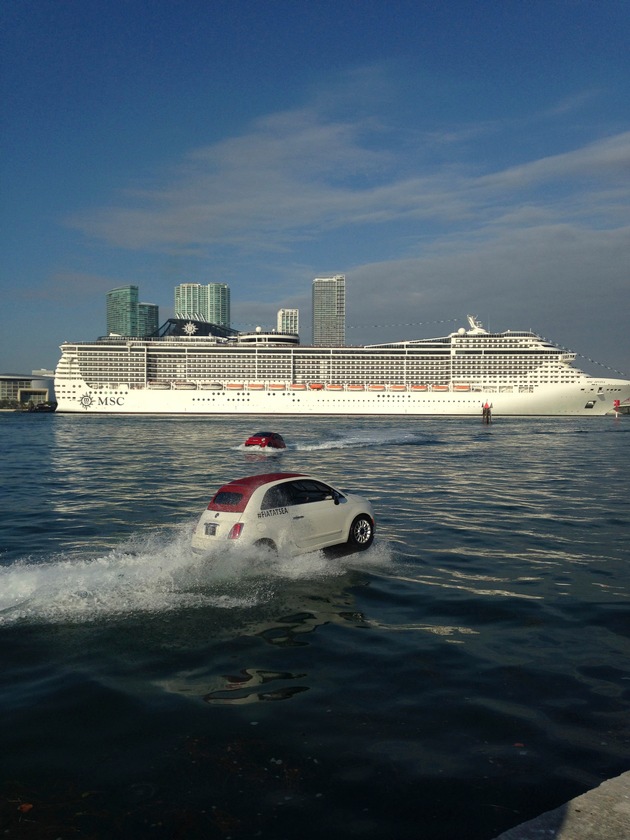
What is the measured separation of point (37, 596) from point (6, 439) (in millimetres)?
45947

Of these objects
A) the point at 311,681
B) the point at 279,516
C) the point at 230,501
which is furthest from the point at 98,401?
the point at 311,681

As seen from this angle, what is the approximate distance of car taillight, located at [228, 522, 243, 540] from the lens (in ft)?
→ 34.9

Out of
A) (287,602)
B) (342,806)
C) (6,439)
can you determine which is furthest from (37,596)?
(6,439)

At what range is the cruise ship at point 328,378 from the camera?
101m

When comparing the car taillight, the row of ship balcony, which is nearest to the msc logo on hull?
the row of ship balcony

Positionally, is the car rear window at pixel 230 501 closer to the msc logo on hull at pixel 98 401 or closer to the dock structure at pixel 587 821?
the dock structure at pixel 587 821

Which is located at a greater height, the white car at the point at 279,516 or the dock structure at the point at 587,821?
the white car at the point at 279,516

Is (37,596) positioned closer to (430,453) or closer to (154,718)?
(154,718)

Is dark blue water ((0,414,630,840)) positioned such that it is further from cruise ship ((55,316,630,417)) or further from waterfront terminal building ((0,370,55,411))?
waterfront terminal building ((0,370,55,411))

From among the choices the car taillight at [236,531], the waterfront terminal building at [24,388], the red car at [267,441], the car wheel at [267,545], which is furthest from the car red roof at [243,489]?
the waterfront terminal building at [24,388]

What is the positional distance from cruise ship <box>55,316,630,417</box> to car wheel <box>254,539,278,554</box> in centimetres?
8966

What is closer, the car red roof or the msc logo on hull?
the car red roof

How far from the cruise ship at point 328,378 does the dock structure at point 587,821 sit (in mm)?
96115

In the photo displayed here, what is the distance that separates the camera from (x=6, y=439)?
51.4 metres
